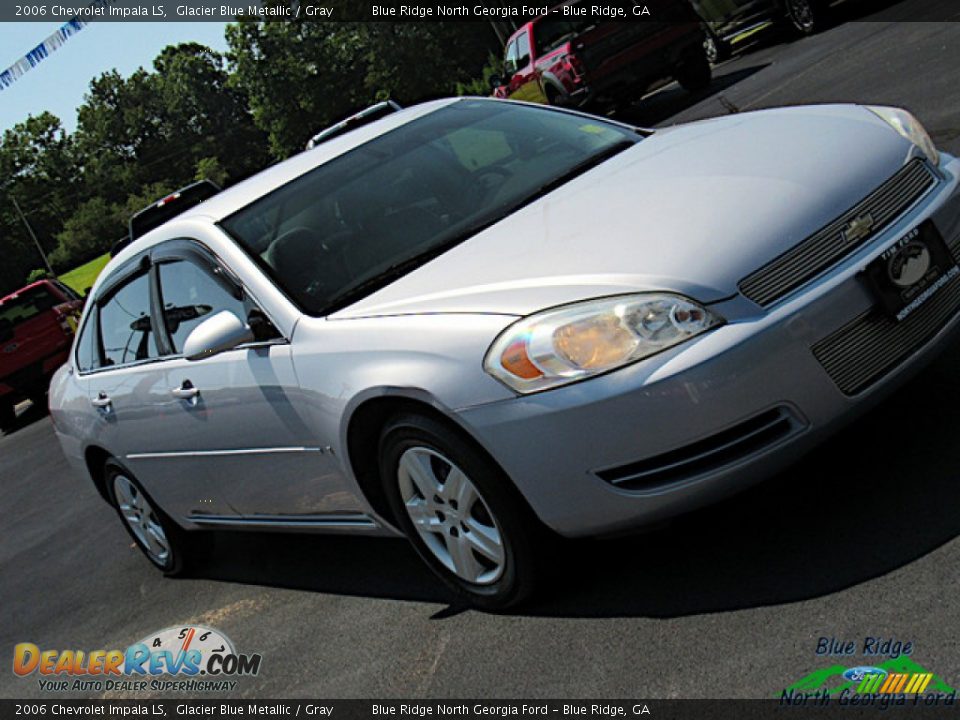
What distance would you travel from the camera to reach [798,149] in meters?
4.21

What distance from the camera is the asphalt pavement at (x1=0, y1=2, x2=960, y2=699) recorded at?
3324 mm

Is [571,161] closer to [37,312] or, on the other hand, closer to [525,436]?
[525,436]

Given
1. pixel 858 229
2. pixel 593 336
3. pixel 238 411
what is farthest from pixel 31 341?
pixel 858 229

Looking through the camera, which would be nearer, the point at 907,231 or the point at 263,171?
the point at 907,231

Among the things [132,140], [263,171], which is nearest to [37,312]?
[263,171]

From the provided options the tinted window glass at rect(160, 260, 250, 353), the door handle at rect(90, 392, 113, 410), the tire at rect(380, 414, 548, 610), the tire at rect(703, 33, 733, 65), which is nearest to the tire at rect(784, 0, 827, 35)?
the tire at rect(703, 33, 733, 65)


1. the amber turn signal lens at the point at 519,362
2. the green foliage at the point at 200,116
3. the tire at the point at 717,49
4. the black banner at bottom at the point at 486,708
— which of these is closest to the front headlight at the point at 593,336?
the amber turn signal lens at the point at 519,362

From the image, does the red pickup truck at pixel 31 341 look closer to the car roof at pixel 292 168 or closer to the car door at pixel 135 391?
the car door at pixel 135 391

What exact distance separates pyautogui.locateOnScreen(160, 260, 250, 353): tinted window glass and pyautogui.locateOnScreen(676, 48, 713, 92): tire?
14.5 metres

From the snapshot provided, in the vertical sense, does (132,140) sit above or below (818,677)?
above

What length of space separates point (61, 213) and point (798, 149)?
135969mm

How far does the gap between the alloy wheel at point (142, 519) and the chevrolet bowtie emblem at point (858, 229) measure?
370cm

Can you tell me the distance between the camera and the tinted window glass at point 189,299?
15.8 ft

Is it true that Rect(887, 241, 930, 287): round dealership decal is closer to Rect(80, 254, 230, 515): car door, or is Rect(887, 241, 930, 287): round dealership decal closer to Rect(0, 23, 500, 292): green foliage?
Rect(80, 254, 230, 515): car door
